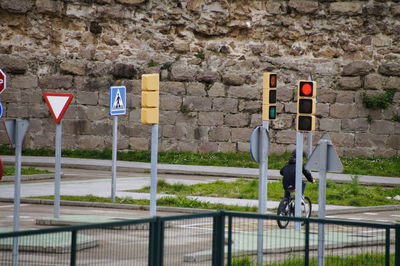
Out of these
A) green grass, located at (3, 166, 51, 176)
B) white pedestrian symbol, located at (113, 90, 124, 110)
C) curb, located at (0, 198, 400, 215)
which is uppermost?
white pedestrian symbol, located at (113, 90, 124, 110)

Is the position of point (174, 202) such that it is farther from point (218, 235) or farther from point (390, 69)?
point (390, 69)

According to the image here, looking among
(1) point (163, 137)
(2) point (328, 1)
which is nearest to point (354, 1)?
(2) point (328, 1)

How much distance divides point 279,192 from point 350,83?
8.77 meters

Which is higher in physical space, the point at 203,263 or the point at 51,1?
the point at 51,1

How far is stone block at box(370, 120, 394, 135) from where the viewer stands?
89.7ft

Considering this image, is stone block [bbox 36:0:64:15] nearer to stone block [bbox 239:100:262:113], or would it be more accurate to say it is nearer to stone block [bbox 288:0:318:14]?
stone block [bbox 239:100:262:113]

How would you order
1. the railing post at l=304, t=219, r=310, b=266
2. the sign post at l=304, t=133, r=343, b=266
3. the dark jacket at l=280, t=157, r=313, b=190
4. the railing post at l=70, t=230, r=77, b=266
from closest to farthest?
the railing post at l=70, t=230, r=77, b=266 → the railing post at l=304, t=219, r=310, b=266 → the sign post at l=304, t=133, r=343, b=266 → the dark jacket at l=280, t=157, r=313, b=190

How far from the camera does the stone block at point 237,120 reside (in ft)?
92.6

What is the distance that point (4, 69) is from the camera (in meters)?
28.9

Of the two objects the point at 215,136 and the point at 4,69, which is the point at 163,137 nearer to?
the point at 215,136

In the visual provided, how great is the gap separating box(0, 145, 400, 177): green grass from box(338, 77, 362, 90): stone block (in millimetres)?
2298

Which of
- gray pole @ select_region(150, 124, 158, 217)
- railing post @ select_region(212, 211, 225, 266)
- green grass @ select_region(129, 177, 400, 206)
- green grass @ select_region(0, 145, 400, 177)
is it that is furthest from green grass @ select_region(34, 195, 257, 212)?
green grass @ select_region(0, 145, 400, 177)

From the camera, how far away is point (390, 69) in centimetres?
2764

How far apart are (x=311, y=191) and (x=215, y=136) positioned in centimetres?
849
